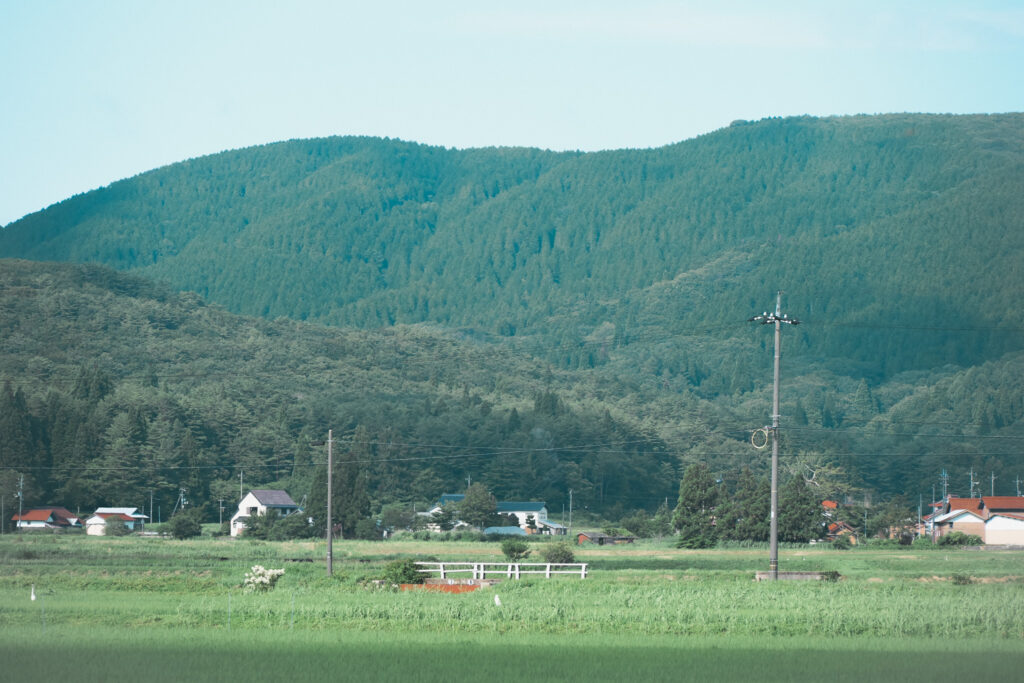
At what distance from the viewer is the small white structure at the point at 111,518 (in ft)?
324

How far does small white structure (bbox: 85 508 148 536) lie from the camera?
324ft

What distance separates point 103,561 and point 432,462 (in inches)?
2860

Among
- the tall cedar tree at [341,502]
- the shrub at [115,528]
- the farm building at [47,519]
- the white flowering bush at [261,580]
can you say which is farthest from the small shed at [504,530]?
the white flowering bush at [261,580]

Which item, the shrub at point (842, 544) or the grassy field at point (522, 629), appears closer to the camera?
the grassy field at point (522, 629)

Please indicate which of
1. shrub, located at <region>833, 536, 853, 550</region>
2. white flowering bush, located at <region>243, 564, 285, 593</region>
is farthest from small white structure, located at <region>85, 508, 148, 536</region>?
shrub, located at <region>833, 536, 853, 550</region>

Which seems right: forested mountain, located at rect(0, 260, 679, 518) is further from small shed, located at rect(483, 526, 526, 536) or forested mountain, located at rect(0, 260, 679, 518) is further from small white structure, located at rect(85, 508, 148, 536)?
small shed, located at rect(483, 526, 526, 536)

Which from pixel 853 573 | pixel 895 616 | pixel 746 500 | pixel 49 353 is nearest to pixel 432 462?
pixel 746 500

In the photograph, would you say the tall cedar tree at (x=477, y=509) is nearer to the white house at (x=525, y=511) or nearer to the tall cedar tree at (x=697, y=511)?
the white house at (x=525, y=511)

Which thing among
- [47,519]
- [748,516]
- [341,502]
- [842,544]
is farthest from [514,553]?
[47,519]

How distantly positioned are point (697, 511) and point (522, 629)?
Answer: 50.4 meters

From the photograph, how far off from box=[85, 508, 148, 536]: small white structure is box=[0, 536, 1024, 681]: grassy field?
4977 cm

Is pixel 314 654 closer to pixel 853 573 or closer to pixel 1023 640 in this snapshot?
pixel 1023 640

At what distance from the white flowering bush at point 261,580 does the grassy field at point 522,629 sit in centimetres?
78

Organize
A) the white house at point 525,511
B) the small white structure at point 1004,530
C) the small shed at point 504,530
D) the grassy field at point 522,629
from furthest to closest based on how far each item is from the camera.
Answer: the white house at point 525,511, the small shed at point 504,530, the small white structure at point 1004,530, the grassy field at point 522,629
